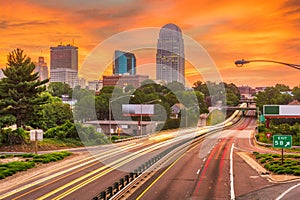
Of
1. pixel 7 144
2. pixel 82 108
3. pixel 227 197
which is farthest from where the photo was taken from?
pixel 82 108

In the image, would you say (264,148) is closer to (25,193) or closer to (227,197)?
(227,197)

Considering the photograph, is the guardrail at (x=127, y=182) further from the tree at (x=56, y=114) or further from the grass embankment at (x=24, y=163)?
the tree at (x=56, y=114)

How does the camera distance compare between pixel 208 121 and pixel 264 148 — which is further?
pixel 208 121

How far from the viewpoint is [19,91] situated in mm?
63094

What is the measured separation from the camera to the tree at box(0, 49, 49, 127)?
61.4 metres

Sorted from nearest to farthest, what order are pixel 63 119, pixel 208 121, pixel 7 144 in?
pixel 7 144
pixel 63 119
pixel 208 121

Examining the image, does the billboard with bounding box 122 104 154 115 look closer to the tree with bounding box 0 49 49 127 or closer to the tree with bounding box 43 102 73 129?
the tree with bounding box 43 102 73 129

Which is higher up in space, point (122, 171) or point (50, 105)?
point (50, 105)

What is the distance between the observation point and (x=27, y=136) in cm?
6166

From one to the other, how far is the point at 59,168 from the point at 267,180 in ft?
69.9

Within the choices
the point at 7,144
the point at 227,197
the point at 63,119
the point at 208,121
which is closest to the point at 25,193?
the point at 227,197

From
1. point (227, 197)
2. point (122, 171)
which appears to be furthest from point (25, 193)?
point (227, 197)

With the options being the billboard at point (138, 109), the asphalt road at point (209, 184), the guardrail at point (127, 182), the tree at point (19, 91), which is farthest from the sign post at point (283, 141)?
the billboard at point (138, 109)

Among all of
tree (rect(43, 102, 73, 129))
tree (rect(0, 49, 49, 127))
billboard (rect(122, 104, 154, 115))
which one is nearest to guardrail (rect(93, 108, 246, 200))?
tree (rect(0, 49, 49, 127))
